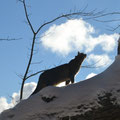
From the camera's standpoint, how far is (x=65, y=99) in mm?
5219

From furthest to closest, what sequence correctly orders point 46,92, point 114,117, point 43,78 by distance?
1. point 43,78
2. point 46,92
3. point 114,117

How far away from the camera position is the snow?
5098 millimetres

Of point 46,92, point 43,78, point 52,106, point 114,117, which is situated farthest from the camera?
point 43,78

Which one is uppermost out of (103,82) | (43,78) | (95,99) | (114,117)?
(43,78)

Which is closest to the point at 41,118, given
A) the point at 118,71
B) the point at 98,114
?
the point at 98,114

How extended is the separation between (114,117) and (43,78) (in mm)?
3818

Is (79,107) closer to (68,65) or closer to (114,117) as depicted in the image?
(114,117)

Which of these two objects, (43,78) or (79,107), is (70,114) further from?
(43,78)

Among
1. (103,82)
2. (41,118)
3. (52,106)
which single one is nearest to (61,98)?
(52,106)

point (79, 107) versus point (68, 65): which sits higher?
point (68, 65)

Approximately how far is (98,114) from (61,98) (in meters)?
0.86

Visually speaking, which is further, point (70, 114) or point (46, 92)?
point (46, 92)

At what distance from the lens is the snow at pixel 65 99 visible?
5098 millimetres

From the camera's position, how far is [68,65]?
8.84 metres
